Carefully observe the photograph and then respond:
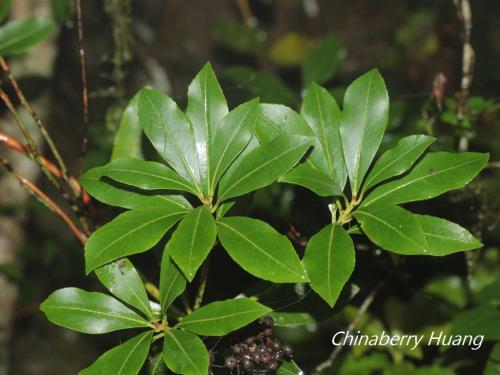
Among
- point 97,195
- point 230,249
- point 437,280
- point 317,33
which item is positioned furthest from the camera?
point 317,33

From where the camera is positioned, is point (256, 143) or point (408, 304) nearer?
point (256, 143)

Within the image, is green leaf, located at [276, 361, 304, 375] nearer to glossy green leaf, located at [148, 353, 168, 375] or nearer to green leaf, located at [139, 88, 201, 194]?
glossy green leaf, located at [148, 353, 168, 375]

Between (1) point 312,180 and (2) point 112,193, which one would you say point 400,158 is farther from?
(2) point 112,193

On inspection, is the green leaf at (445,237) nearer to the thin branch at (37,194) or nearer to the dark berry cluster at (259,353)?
the dark berry cluster at (259,353)

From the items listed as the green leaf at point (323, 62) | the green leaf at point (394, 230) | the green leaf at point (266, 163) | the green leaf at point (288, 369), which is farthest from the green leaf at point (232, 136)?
the green leaf at point (323, 62)

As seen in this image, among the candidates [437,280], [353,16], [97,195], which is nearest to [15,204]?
[97,195]

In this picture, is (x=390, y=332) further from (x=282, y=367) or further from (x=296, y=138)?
(x=296, y=138)

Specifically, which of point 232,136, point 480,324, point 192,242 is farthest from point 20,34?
point 480,324
